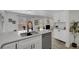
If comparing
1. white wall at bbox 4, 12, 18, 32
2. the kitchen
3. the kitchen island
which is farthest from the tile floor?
white wall at bbox 4, 12, 18, 32

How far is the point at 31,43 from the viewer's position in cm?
160

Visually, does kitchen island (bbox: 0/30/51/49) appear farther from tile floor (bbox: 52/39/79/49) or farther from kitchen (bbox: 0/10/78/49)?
tile floor (bbox: 52/39/79/49)

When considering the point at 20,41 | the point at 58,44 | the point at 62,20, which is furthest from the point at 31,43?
the point at 62,20

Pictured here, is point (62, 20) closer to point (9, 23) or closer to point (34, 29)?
point (34, 29)

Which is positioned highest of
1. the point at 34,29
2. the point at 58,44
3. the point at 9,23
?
the point at 9,23

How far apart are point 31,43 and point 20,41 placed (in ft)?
0.62

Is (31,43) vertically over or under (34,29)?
under

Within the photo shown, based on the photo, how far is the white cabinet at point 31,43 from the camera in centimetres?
156

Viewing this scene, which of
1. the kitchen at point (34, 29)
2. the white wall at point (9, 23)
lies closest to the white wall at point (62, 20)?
the kitchen at point (34, 29)

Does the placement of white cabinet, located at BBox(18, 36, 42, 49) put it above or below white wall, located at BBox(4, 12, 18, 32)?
below

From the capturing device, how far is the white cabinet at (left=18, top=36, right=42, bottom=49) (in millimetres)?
1560
